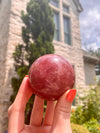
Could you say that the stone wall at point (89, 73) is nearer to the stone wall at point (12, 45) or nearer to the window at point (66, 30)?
the stone wall at point (12, 45)

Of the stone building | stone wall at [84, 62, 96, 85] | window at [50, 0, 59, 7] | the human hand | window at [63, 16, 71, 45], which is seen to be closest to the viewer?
the human hand

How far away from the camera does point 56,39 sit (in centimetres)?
757

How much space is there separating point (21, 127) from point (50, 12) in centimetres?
549

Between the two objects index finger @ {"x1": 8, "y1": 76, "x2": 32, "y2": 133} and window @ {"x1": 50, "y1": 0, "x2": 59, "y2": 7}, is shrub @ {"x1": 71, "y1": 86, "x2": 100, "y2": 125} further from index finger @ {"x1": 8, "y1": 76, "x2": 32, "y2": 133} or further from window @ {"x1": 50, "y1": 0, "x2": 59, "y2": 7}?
window @ {"x1": 50, "y1": 0, "x2": 59, "y2": 7}

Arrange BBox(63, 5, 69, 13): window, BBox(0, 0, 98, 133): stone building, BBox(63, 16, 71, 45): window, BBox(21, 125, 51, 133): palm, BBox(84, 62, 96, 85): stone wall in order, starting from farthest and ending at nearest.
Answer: BBox(84, 62, 96, 85): stone wall → BBox(63, 5, 69, 13): window → BBox(63, 16, 71, 45): window → BBox(0, 0, 98, 133): stone building → BBox(21, 125, 51, 133): palm

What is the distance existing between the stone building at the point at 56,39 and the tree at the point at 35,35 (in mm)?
481

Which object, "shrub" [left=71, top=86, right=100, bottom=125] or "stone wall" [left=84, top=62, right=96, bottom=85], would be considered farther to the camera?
"stone wall" [left=84, top=62, right=96, bottom=85]

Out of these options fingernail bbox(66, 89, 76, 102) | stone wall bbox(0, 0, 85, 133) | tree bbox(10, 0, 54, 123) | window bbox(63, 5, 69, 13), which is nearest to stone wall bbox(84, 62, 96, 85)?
stone wall bbox(0, 0, 85, 133)

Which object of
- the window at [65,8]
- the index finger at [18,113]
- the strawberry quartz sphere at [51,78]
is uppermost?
the window at [65,8]

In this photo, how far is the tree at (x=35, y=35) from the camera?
4727mm

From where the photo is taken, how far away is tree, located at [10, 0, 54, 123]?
186 inches

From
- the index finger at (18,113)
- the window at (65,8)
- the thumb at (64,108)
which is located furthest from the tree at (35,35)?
the thumb at (64,108)

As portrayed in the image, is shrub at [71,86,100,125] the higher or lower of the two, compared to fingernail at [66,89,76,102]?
lower

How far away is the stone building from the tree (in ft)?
1.58
